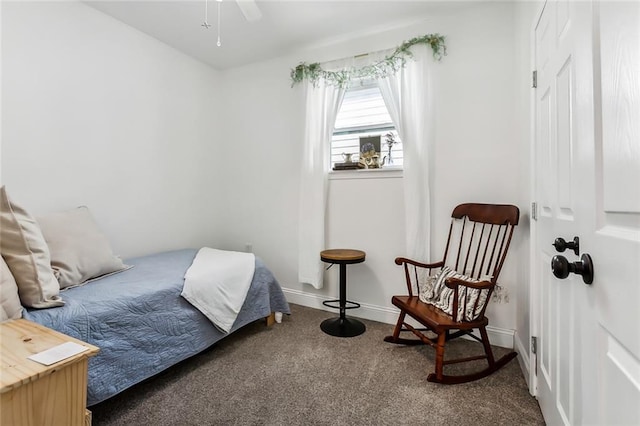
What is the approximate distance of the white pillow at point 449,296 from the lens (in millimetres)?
1797

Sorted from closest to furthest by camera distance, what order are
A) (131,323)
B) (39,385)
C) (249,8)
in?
(39,385) → (131,323) → (249,8)

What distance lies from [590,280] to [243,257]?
2139 millimetres

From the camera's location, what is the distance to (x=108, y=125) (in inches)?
96.3

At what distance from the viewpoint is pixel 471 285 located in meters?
1.69

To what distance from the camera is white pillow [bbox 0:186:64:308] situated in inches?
54.8

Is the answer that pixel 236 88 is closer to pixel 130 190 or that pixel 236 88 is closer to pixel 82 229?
pixel 130 190

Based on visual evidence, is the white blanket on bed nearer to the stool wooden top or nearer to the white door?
the stool wooden top

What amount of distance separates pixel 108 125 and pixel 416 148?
260cm

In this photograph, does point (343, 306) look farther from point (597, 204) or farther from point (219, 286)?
point (597, 204)

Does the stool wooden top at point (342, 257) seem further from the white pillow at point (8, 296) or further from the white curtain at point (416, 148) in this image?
the white pillow at point (8, 296)

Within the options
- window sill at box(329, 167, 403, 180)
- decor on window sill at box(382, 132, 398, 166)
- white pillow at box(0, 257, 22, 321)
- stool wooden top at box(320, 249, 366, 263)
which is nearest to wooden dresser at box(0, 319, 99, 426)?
white pillow at box(0, 257, 22, 321)

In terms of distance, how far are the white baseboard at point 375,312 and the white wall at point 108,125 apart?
129 cm

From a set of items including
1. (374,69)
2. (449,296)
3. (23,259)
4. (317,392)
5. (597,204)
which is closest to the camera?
(597,204)

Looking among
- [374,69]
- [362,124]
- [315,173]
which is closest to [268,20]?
[374,69]
